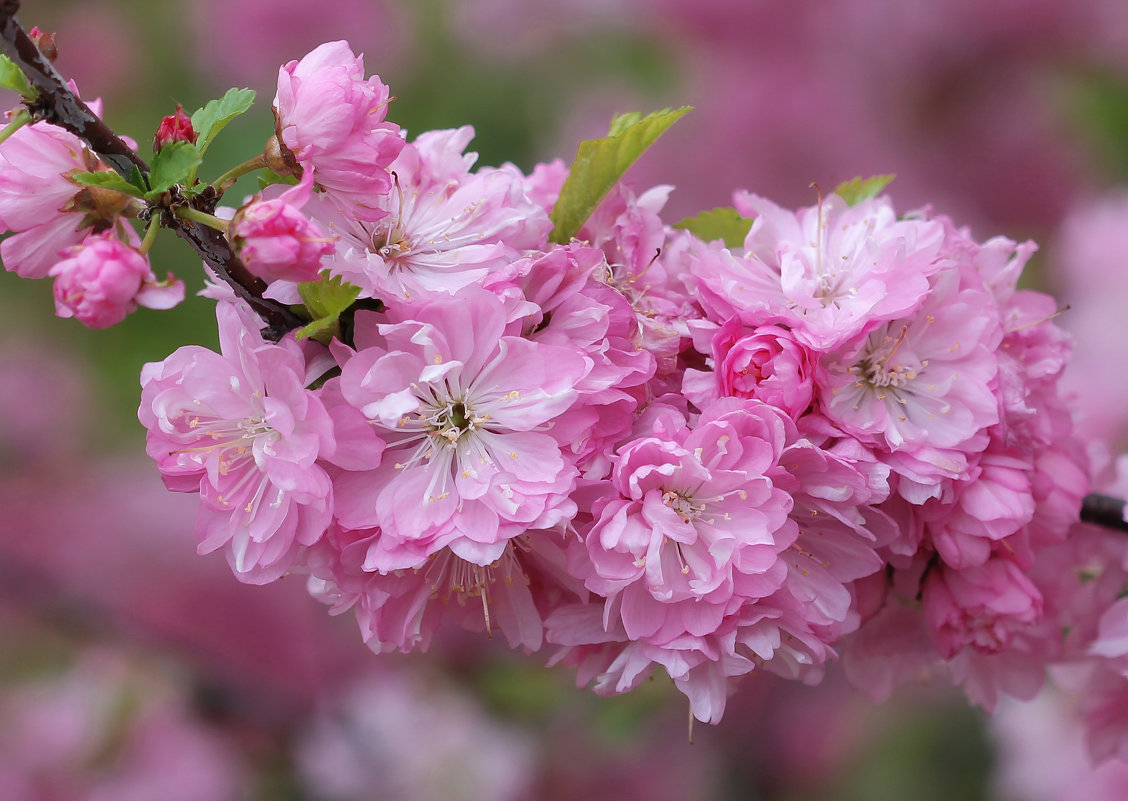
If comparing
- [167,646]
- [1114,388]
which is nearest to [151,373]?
[167,646]

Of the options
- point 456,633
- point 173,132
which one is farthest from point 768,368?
point 456,633

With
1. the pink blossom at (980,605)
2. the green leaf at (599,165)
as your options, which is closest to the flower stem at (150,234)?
the green leaf at (599,165)

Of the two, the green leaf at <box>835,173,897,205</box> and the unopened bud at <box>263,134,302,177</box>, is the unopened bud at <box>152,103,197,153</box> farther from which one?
the green leaf at <box>835,173,897,205</box>

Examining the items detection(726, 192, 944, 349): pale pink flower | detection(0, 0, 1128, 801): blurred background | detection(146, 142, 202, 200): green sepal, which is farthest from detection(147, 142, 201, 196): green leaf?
detection(0, 0, 1128, 801): blurred background

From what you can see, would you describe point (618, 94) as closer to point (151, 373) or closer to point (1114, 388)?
point (1114, 388)

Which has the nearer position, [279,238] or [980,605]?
[279,238]

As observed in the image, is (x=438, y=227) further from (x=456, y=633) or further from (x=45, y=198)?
(x=456, y=633)
